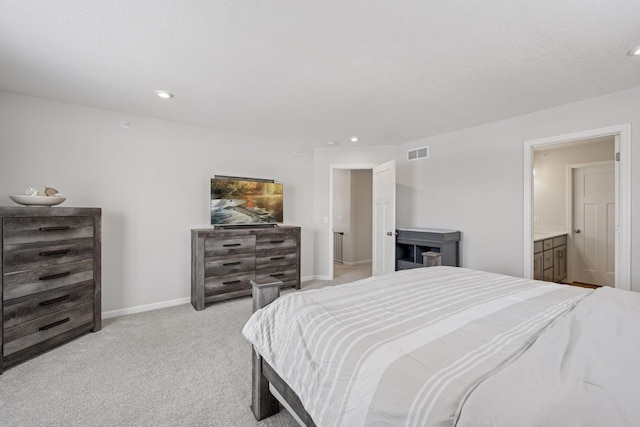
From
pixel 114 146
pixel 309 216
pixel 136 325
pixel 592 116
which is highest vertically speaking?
pixel 592 116

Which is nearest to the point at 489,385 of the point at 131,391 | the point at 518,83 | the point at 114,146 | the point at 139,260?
the point at 131,391

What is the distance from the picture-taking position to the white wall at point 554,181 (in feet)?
15.4

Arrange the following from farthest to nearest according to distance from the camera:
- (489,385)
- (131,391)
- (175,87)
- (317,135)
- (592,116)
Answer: (317,135) → (592,116) → (175,87) → (131,391) → (489,385)

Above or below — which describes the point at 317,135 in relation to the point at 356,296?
above

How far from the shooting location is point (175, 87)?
2.73 meters

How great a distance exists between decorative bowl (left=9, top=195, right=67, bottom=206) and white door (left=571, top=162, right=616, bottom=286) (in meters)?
7.14

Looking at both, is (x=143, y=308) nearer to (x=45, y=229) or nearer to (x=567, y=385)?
(x=45, y=229)

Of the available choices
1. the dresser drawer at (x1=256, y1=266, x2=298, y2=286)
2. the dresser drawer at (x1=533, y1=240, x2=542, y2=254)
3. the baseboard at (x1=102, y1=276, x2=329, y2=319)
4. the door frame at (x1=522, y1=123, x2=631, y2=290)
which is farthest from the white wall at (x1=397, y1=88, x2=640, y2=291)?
the baseboard at (x1=102, y1=276, x2=329, y2=319)

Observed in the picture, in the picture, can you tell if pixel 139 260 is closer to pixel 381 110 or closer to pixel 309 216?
pixel 309 216

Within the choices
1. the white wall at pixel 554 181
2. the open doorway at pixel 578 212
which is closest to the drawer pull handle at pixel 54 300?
the open doorway at pixel 578 212

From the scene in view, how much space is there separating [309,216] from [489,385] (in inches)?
169

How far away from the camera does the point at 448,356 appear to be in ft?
3.28

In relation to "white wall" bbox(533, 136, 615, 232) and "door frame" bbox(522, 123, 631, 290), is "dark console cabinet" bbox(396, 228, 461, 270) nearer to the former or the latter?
"door frame" bbox(522, 123, 631, 290)

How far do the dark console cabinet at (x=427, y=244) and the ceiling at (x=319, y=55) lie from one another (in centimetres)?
166
